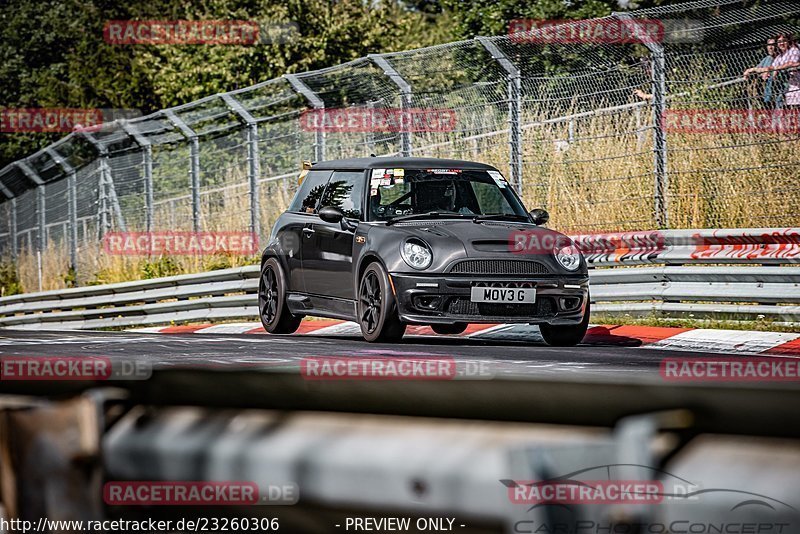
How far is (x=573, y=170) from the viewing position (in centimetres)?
1573

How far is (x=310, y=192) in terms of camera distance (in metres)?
12.5

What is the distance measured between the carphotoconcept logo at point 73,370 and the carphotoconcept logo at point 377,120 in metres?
13.5

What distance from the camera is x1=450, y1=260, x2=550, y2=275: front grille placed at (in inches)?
408

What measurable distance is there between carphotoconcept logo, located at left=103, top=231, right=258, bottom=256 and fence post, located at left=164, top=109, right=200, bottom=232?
0.29m

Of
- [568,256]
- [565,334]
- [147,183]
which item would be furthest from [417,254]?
[147,183]

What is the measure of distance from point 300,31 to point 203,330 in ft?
54.5

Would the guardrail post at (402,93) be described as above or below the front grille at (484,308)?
above

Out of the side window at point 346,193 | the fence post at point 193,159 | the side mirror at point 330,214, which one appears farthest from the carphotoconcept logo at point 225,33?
the side mirror at point 330,214

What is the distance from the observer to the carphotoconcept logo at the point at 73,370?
10.5 feet

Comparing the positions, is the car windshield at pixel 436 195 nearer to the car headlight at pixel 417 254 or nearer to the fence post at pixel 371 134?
the car headlight at pixel 417 254

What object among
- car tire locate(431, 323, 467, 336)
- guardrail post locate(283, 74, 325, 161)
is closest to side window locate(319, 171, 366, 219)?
car tire locate(431, 323, 467, 336)

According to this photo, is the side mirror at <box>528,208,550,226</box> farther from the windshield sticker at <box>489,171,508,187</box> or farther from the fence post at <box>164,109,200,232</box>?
the fence post at <box>164,109,200,232</box>

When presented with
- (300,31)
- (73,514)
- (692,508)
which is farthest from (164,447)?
(300,31)

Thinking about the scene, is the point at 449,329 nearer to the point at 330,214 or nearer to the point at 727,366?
the point at 330,214
